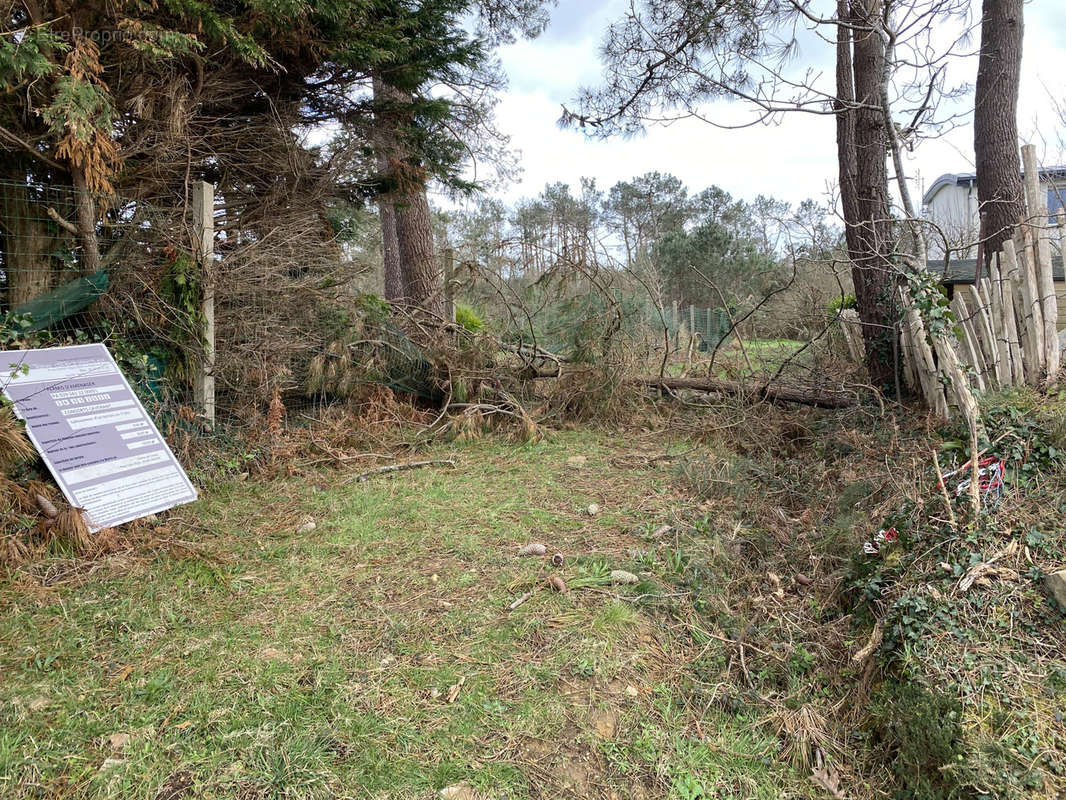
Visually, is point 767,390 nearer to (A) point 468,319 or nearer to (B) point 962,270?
(A) point 468,319

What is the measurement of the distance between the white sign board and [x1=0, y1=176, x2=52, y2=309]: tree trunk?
1138 mm

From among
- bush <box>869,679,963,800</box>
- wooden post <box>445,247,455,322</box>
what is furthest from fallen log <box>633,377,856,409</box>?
bush <box>869,679,963,800</box>

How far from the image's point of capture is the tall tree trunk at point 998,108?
5.23 m

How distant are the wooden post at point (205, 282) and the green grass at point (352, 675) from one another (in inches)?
58.8

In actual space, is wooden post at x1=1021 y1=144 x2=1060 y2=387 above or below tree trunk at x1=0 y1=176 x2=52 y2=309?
below

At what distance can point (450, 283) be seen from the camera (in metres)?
6.68

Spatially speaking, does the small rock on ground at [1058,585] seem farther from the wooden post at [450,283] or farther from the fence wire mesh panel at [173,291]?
the wooden post at [450,283]

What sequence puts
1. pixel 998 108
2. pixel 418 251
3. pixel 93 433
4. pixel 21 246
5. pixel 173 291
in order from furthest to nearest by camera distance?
pixel 418 251
pixel 998 108
pixel 173 291
pixel 21 246
pixel 93 433

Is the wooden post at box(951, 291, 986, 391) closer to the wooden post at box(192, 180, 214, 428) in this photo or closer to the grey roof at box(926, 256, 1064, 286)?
the grey roof at box(926, 256, 1064, 286)

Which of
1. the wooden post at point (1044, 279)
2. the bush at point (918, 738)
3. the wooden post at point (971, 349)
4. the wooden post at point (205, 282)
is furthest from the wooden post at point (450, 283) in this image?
the bush at point (918, 738)

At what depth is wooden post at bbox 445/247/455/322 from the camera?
673 cm

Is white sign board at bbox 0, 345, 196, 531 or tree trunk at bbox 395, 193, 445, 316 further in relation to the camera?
tree trunk at bbox 395, 193, 445, 316

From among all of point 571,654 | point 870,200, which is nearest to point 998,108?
point 870,200

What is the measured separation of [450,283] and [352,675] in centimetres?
515
